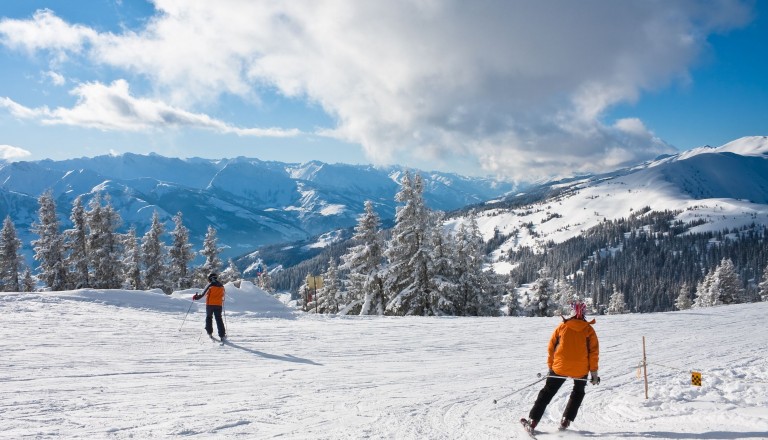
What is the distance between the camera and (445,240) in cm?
2933

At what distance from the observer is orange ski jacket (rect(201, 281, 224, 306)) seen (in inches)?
508

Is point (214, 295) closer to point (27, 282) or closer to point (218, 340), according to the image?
point (218, 340)

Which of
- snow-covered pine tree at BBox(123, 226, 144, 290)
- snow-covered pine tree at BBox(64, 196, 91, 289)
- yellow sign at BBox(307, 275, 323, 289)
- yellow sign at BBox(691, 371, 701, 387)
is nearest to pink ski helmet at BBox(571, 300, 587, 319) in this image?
yellow sign at BBox(691, 371, 701, 387)

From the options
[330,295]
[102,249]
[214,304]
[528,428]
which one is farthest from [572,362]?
[102,249]

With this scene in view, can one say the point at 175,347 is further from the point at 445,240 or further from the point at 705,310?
the point at 705,310

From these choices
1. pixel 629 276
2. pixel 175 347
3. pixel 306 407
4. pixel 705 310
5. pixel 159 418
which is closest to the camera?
pixel 159 418

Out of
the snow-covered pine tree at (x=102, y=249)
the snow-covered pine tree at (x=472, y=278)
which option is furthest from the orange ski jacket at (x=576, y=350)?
the snow-covered pine tree at (x=102, y=249)

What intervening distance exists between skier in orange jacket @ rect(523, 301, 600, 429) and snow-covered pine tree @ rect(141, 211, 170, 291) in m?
40.0

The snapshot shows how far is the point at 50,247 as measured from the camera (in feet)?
120

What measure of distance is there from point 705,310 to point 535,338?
13782 millimetres

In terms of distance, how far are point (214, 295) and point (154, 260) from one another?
31291 mm

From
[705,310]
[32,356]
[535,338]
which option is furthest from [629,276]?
[32,356]

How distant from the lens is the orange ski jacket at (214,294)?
12.9 meters

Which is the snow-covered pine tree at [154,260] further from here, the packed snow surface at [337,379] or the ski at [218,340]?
the ski at [218,340]
